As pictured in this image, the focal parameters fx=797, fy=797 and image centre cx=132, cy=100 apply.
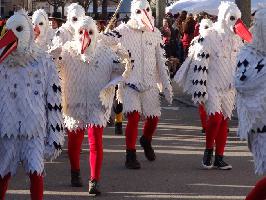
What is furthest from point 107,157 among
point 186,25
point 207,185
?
point 186,25

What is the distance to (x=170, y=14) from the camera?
94.0 ft

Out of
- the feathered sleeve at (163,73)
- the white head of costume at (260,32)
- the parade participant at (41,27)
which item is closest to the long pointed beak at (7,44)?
the white head of costume at (260,32)

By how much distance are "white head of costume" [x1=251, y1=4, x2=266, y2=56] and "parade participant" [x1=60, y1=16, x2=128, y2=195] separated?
8.25ft

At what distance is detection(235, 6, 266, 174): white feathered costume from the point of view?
5.87 m

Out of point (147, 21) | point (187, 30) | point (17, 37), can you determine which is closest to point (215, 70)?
point (147, 21)

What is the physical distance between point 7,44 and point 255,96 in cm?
208

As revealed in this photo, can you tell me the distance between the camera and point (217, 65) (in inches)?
380

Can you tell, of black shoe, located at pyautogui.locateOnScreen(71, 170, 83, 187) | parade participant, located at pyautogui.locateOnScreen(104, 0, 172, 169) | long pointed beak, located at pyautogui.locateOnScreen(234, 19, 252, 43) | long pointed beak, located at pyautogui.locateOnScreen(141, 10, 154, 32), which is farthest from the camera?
long pointed beak, located at pyautogui.locateOnScreen(141, 10, 154, 32)

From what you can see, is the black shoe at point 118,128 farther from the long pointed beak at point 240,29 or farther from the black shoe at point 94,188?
the black shoe at point 94,188

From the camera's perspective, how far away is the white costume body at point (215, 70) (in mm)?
9617

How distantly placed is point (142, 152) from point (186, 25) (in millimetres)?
10494

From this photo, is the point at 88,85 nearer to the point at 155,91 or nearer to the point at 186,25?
the point at 155,91

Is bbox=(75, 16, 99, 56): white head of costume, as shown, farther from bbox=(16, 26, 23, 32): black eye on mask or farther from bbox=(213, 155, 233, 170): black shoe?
bbox=(213, 155, 233, 170): black shoe

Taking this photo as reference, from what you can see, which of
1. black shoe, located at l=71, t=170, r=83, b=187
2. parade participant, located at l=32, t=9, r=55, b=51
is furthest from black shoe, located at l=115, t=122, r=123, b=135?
black shoe, located at l=71, t=170, r=83, b=187
